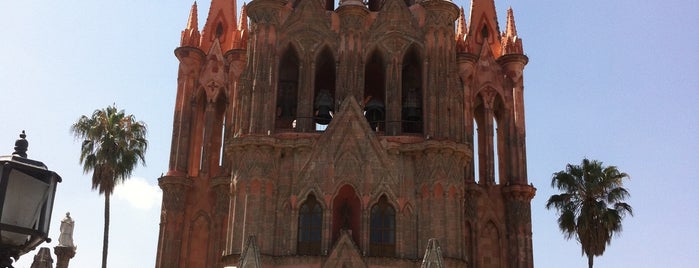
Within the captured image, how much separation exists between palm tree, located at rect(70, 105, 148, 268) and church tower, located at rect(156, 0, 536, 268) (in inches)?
74.4

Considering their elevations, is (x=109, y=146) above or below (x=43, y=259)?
above

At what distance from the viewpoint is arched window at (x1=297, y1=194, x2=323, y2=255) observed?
94.4 ft

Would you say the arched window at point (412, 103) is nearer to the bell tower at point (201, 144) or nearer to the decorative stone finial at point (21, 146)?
the bell tower at point (201, 144)

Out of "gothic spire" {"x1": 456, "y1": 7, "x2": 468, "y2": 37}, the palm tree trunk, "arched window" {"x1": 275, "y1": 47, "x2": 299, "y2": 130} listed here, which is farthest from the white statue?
"gothic spire" {"x1": 456, "y1": 7, "x2": 468, "y2": 37}

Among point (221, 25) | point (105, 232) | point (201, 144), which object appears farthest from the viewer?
point (221, 25)

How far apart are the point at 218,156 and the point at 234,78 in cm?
351

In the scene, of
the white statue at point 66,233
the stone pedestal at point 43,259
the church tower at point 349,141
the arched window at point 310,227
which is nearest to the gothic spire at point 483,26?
the church tower at point 349,141

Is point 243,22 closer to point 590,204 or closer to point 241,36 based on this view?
point 241,36

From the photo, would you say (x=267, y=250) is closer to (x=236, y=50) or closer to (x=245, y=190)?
(x=245, y=190)

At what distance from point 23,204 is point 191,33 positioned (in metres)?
32.8

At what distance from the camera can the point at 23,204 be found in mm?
5879

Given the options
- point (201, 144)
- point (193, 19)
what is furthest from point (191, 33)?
point (201, 144)

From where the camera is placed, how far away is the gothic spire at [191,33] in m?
37.5

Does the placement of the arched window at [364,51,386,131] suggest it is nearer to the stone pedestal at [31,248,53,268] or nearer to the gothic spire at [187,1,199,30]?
the gothic spire at [187,1,199,30]
